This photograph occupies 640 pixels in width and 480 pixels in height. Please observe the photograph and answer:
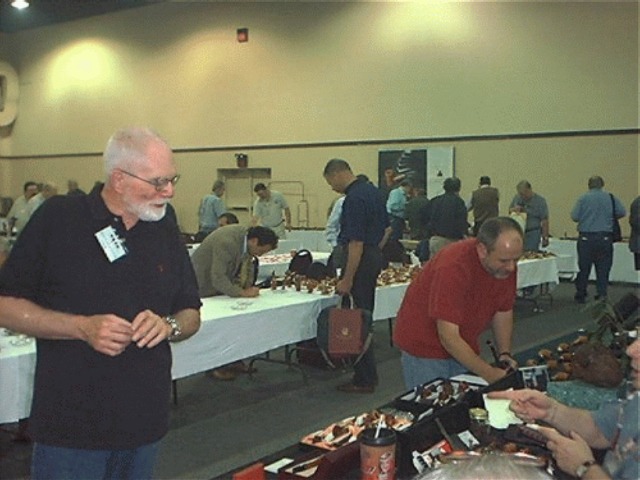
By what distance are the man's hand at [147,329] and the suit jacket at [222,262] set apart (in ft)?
9.47

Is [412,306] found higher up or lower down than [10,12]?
lower down

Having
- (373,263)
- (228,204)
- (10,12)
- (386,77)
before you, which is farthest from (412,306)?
(10,12)

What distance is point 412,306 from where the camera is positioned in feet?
9.12

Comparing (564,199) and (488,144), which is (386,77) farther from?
(564,199)

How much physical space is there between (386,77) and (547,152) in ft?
9.29

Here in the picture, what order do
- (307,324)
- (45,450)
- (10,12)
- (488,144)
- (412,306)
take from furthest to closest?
(10,12), (488,144), (307,324), (412,306), (45,450)

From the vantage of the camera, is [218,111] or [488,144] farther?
[218,111]

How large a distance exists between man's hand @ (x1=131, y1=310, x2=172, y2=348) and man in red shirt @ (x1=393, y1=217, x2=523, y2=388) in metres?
1.11

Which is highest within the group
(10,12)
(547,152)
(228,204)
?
(10,12)

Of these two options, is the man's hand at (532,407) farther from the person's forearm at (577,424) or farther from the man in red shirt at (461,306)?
the man in red shirt at (461,306)

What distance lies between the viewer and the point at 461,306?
101 inches

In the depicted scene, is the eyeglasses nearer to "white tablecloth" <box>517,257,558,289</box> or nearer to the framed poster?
"white tablecloth" <box>517,257,558,289</box>

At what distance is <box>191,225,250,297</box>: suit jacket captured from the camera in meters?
4.62

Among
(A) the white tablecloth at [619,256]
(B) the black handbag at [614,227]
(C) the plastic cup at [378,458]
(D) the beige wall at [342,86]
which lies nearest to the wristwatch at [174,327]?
(C) the plastic cup at [378,458]
